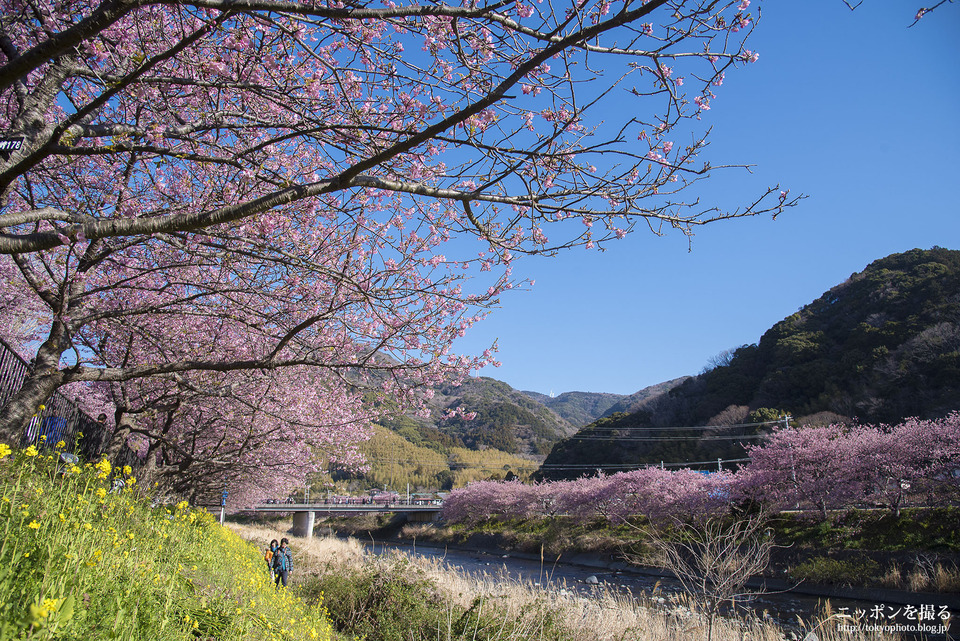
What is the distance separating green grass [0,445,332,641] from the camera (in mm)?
2551

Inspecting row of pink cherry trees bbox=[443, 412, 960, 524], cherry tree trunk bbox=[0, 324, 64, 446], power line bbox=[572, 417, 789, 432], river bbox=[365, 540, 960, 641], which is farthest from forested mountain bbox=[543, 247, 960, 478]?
cherry tree trunk bbox=[0, 324, 64, 446]

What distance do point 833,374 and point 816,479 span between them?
26.7 metres

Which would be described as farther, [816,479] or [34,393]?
[816,479]

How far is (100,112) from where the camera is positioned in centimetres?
509

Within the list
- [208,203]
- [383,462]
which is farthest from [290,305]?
[383,462]

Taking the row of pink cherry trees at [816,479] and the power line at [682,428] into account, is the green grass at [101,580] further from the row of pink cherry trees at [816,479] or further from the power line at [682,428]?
the power line at [682,428]

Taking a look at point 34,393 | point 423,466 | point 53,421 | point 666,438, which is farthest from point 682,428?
point 423,466

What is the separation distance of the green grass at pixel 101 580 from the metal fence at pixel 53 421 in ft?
15.0

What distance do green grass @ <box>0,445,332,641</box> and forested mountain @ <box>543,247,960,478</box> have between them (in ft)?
136

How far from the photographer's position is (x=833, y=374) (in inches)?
1722

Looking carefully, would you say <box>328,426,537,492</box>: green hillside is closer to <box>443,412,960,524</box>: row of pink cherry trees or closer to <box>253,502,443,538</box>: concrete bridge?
<box>253,502,443,538</box>: concrete bridge

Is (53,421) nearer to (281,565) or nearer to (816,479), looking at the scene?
(281,565)

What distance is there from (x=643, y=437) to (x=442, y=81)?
62.9m

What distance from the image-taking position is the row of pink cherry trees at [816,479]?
1855 centimetres
